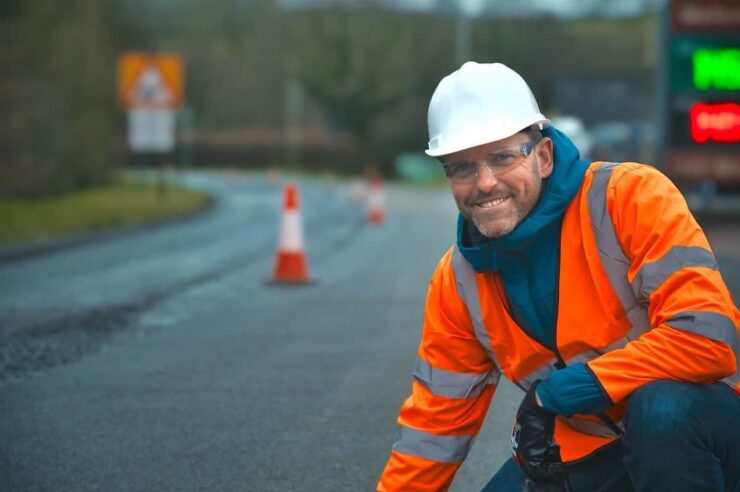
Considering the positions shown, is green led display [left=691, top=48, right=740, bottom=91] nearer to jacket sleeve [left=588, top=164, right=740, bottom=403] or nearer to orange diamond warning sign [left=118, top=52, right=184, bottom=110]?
orange diamond warning sign [left=118, top=52, right=184, bottom=110]

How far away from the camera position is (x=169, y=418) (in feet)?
20.1

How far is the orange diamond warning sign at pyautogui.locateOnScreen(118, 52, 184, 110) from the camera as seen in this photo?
85.8 feet

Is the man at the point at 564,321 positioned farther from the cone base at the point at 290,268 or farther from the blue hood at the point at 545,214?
the cone base at the point at 290,268

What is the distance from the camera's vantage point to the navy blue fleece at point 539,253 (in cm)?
348

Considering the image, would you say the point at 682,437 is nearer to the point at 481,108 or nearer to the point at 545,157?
the point at 545,157

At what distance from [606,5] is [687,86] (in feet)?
215

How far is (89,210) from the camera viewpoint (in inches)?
961

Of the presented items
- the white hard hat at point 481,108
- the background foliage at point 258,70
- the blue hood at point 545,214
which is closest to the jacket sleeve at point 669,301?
the blue hood at point 545,214

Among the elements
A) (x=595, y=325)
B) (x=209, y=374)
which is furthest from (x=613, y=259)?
(x=209, y=374)

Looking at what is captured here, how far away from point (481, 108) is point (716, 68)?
14.1m

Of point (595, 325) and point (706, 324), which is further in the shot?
point (595, 325)

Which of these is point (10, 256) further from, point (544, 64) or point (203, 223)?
point (544, 64)

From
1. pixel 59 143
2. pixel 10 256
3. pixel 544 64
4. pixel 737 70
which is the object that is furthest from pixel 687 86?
pixel 544 64

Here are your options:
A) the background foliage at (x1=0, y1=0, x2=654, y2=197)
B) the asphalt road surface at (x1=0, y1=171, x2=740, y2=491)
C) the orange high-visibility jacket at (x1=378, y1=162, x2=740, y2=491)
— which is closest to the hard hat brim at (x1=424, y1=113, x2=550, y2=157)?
the orange high-visibility jacket at (x1=378, y1=162, x2=740, y2=491)
